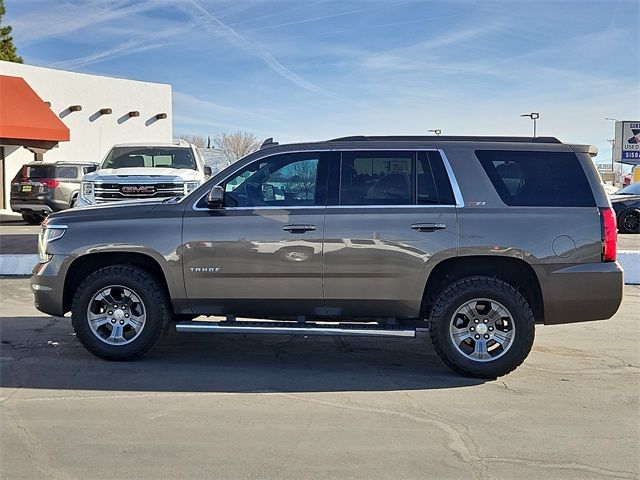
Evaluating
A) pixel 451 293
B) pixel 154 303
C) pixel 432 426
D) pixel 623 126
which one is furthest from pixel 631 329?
pixel 623 126

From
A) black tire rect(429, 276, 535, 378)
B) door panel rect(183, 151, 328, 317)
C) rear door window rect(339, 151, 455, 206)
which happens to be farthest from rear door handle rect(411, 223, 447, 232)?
door panel rect(183, 151, 328, 317)

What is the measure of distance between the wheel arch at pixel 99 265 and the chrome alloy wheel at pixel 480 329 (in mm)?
2635

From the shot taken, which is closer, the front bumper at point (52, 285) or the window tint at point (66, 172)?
the front bumper at point (52, 285)

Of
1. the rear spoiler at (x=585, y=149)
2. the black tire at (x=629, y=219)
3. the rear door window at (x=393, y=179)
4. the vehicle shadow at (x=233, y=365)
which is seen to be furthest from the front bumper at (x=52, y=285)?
the black tire at (x=629, y=219)

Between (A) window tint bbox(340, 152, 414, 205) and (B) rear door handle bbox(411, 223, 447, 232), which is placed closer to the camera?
(B) rear door handle bbox(411, 223, 447, 232)

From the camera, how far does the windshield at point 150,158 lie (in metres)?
12.6

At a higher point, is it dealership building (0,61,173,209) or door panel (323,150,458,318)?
dealership building (0,61,173,209)

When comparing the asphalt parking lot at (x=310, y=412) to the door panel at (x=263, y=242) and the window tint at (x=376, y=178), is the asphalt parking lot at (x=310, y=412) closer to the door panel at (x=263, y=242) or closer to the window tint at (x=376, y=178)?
the door panel at (x=263, y=242)

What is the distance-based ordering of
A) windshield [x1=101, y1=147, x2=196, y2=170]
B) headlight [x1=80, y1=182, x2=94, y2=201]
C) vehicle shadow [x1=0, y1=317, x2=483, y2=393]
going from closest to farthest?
vehicle shadow [x1=0, y1=317, x2=483, y2=393]
headlight [x1=80, y1=182, x2=94, y2=201]
windshield [x1=101, y1=147, x2=196, y2=170]

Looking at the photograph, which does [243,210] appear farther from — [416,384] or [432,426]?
[432,426]

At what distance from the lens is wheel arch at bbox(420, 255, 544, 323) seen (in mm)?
5949

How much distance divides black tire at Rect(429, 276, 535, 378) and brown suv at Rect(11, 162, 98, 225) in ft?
53.1

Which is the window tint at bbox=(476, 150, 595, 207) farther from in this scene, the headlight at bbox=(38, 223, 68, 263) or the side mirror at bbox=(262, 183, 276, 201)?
the headlight at bbox=(38, 223, 68, 263)

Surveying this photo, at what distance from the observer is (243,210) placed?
6.06m
